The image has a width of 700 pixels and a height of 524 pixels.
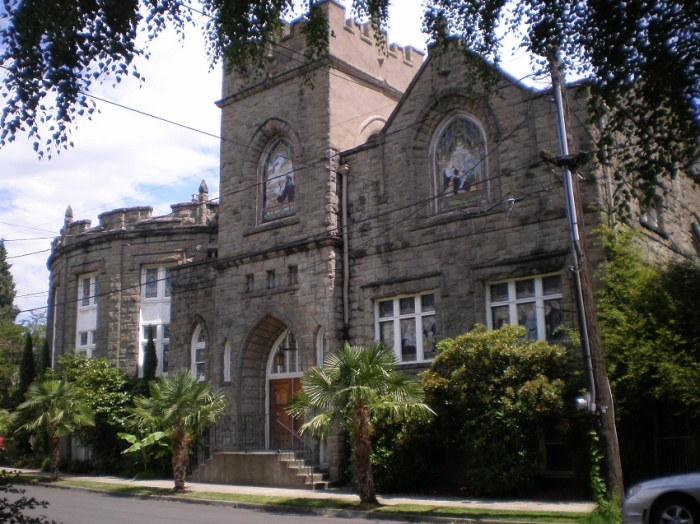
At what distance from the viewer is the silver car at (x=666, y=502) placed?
33.3 feet

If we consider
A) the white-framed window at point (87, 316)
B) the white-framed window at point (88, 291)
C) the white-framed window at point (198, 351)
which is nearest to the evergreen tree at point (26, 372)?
the white-framed window at point (87, 316)

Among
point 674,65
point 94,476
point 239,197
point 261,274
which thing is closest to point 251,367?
point 261,274

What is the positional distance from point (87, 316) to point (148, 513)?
18190 mm

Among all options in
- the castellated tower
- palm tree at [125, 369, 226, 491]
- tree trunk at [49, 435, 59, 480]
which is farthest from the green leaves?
tree trunk at [49, 435, 59, 480]

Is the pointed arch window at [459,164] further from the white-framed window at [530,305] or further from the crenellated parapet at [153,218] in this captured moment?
the crenellated parapet at [153,218]

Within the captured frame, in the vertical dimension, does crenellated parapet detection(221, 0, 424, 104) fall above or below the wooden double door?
above

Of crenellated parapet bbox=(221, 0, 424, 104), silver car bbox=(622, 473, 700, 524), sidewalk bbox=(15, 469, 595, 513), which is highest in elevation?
crenellated parapet bbox=(221, 0, 424, 104)

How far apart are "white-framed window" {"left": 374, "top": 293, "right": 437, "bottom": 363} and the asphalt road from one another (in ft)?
20.2

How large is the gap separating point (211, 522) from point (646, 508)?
7943 mm

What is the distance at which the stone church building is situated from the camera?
64.8 feet

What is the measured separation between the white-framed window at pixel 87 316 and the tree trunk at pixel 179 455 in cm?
1305

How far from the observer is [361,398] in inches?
661

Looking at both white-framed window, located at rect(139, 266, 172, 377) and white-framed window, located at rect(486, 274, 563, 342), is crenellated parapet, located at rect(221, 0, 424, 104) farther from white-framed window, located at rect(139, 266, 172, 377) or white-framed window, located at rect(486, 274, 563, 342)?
white-framed window, located at rect(139, 266, 172, 377)

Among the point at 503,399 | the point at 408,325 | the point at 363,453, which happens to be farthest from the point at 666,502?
the point at 408,325
